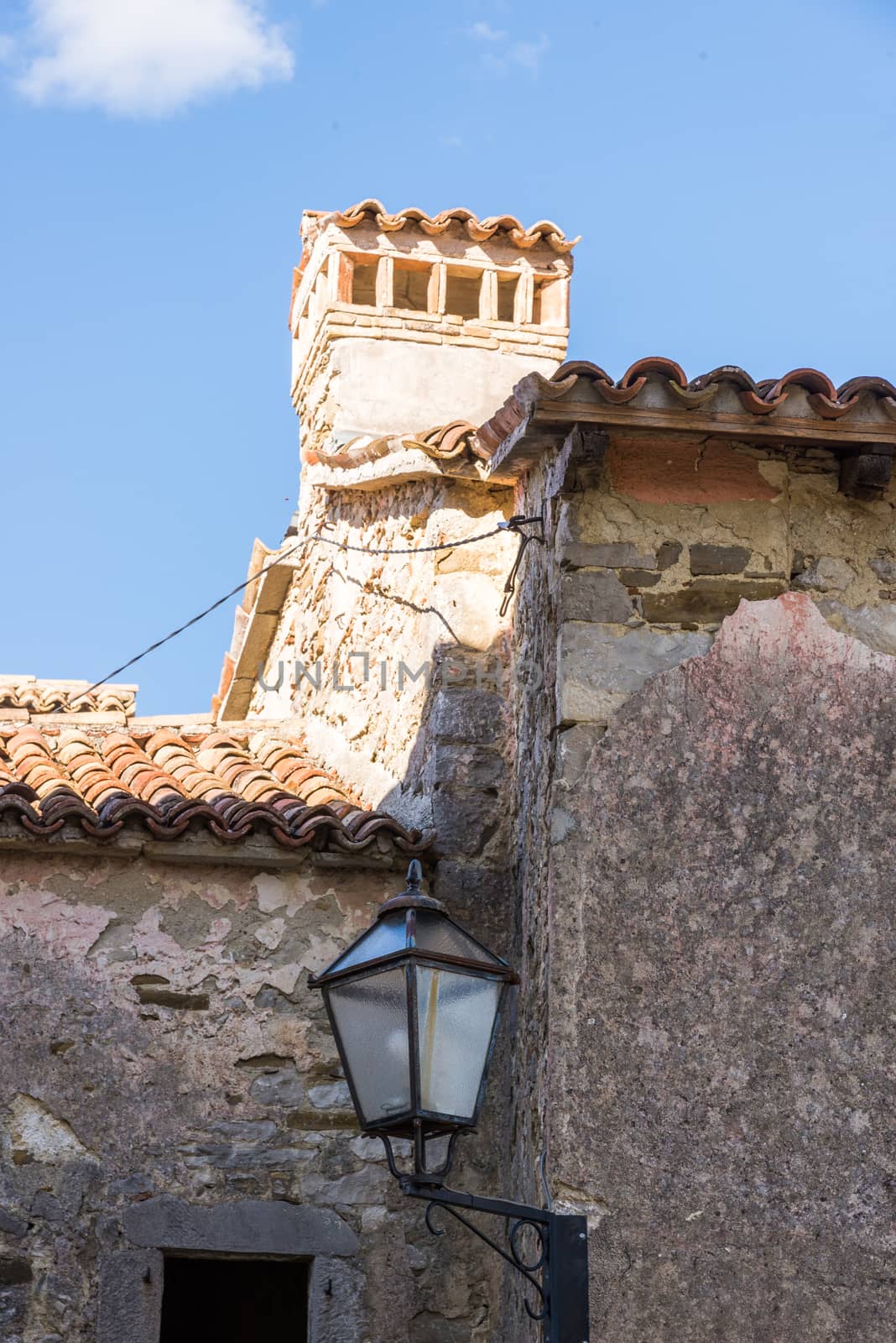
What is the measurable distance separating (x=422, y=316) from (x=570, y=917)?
5218 mm

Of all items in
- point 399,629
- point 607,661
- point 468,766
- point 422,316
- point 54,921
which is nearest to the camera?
point 607,661

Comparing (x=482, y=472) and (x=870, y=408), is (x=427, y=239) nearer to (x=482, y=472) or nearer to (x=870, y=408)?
(x=482, y=472)

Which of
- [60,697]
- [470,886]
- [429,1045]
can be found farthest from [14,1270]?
[60,697]

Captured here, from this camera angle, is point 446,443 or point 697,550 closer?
point 697,550

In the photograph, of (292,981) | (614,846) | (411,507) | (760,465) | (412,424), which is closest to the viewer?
(614,846)

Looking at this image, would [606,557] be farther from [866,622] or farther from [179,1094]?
[179,1094]

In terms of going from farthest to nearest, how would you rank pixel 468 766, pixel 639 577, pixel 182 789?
pixel 182 789 < pixel 468 766 < pixel 639 577

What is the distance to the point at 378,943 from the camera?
403 cm

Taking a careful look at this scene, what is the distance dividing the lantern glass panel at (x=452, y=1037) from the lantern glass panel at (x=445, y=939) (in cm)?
5

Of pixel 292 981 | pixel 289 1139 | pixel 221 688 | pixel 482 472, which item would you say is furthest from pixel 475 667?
pixel 221 688

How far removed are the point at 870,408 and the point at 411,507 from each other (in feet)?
7.93

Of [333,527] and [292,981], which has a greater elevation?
[333,527]

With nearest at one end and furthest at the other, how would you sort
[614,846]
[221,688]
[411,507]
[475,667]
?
[614,846] < [475,667] < [411,507] < [221,688]

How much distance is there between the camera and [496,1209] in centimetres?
388
